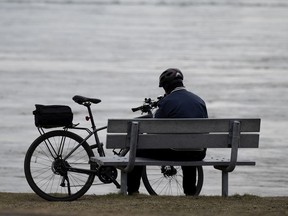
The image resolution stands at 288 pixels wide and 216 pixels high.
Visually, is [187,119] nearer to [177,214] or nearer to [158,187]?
[177,214]

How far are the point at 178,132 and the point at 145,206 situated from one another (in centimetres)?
92

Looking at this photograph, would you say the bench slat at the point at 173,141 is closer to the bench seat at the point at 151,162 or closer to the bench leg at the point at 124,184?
the bench seat at the point at 151,162

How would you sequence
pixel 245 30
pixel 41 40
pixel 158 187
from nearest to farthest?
pixel 158 187 < pixel 41 40 < pixel 245 30

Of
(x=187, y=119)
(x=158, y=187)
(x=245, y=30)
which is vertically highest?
(x=245, y=30)

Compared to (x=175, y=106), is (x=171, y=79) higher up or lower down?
higher up

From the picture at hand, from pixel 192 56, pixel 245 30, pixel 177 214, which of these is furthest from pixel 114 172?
pixel 245 30

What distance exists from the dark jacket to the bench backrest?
297 mm

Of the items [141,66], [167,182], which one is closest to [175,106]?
[167,182]

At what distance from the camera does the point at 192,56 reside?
32.2 m

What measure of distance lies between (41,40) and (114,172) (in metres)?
26.0

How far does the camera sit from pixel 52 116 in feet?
35.5

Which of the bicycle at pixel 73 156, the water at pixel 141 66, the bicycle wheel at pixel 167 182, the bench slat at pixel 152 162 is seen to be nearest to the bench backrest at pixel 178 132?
the bench slat at pixel 152 162

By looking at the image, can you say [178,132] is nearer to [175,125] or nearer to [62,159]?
[175,125]

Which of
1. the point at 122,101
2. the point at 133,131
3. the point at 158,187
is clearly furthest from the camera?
the point at 122,101
